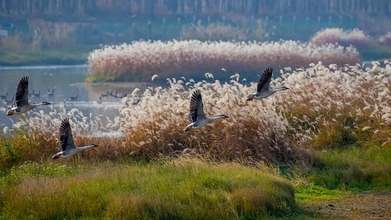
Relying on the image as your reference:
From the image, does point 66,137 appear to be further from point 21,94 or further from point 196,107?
point 196,107

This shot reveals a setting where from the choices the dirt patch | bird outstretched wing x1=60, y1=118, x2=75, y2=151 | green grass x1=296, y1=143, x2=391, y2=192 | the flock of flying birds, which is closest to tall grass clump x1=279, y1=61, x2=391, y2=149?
green grass x1=296, y1=143, x2=391, y2=192

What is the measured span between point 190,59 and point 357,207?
22990 mm

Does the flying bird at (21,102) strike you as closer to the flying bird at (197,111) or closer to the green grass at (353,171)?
the flying bird at (197,111)

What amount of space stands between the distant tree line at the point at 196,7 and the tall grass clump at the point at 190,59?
74.9 ft

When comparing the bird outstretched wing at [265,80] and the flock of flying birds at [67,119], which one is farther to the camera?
the bird outstretched wing at [265,80]

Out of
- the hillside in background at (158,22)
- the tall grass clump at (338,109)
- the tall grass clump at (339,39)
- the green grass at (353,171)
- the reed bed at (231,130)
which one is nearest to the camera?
the green grass at (353,171)

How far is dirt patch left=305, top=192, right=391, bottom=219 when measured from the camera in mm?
12438

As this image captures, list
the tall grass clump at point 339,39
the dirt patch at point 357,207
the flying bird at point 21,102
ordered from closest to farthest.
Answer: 1. the dirt patch at point 357,207
2. the flying bird at point 21,102
3. the tall grass clump at point 339,39

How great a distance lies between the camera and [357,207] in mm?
12977

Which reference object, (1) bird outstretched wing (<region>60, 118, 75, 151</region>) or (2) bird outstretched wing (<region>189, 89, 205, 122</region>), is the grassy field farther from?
(2) bird outstretched wing (<region>189, 89, 205, 122</region>)

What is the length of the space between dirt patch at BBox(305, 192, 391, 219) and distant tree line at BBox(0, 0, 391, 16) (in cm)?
4517

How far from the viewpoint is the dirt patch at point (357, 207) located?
490 inches

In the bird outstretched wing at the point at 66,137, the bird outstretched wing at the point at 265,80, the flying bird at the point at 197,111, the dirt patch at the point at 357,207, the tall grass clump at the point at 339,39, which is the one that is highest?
the bird outstretched wing at the point at 265,80

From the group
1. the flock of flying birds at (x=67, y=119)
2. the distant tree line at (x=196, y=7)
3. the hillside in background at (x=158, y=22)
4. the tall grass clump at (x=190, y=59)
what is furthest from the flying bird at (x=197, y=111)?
the distant tree line at (x=196, y=7)
